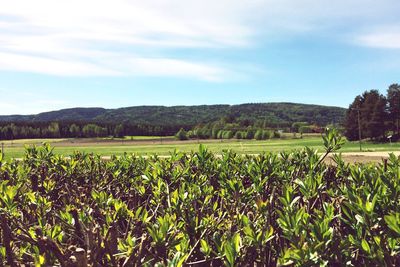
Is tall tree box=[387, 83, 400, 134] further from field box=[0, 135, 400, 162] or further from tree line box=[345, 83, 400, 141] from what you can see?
field box=[0, 135, 400, 162]

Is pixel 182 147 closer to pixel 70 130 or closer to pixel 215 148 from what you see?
pixel 215 148

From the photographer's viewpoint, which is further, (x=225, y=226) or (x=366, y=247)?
(x=225, y=226)

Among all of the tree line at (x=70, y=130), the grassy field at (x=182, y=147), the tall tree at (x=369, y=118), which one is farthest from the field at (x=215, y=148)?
the tree line at (x=70, y=130)

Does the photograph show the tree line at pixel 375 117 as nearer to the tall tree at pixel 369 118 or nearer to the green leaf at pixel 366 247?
the tall tree at pixel 369 118

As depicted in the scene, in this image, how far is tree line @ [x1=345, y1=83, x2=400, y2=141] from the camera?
81688 mm

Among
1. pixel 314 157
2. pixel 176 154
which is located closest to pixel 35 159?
pixel 176 154

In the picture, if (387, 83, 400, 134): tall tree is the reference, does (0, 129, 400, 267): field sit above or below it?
below

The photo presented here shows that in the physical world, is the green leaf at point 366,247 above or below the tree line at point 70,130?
below

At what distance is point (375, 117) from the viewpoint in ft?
267

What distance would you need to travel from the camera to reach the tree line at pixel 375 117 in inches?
3216

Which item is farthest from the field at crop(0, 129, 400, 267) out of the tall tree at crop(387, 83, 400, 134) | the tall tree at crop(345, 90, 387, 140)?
the tall tree at crop(387, 83, 400, 134)

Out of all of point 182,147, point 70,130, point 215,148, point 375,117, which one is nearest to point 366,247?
point 215,148

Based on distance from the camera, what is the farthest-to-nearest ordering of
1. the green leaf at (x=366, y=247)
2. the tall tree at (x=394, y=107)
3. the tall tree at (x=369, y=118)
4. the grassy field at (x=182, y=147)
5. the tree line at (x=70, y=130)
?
the tree line at (x=70, y=130), the tall tree at (x=394, y=107), the tall tree at (x=369, y=118), the grassy field at (x=182, y=147), the green leaf at (x=366, y=247)

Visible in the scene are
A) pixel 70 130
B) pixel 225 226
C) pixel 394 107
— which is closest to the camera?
pixel 225 226
